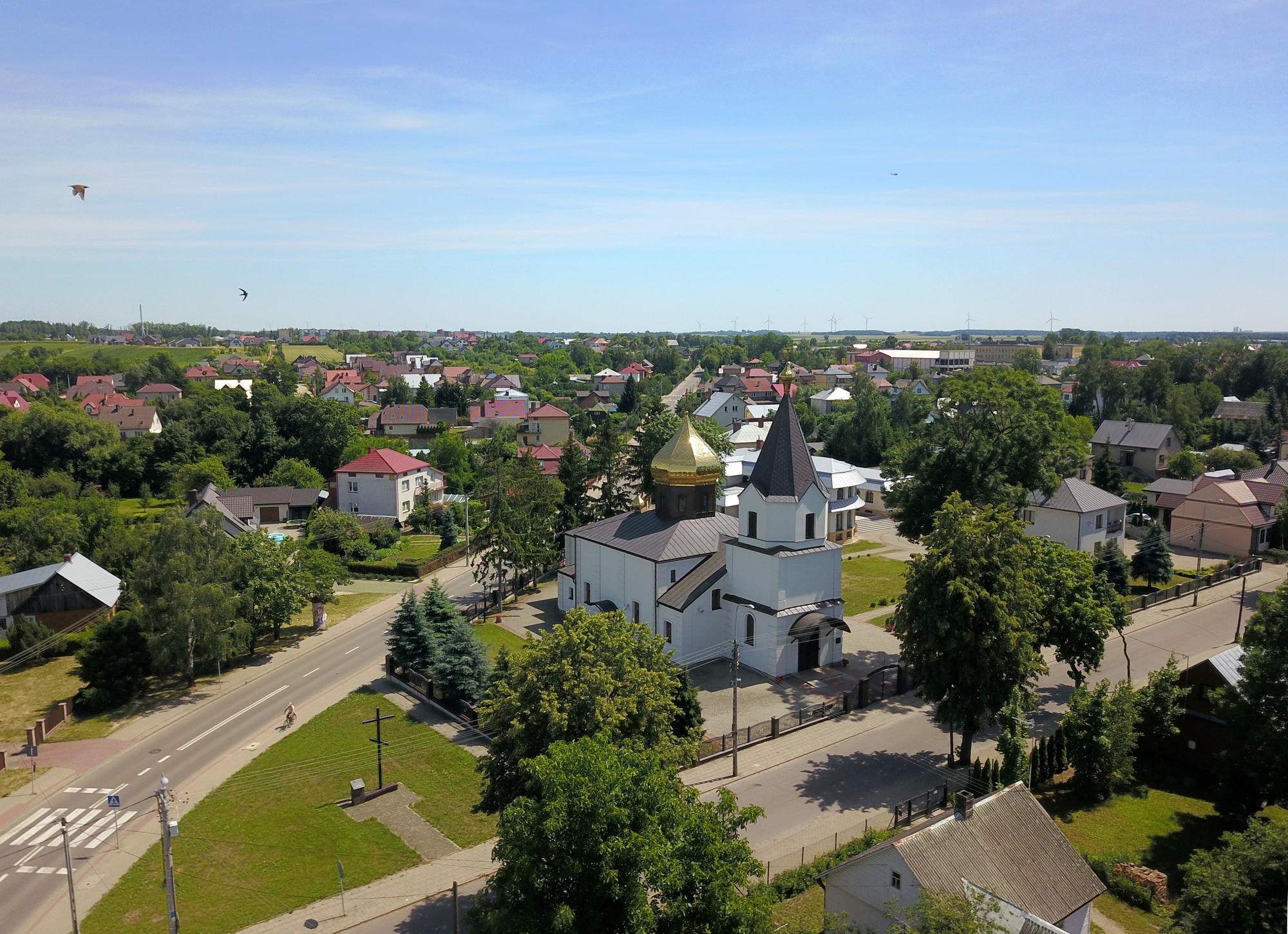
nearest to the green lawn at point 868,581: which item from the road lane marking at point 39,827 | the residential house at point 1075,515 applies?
the residential house at point 1075,515

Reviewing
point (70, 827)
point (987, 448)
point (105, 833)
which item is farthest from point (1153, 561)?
point (70, 827)

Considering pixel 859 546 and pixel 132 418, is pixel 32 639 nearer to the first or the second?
pixel 859 546

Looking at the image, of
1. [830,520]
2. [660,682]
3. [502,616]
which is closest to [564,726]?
[660,682]

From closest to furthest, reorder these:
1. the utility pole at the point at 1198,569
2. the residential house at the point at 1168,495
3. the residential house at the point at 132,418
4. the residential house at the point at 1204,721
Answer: the residential house at the point at 1204,721 < the utility pole at the point at 1198,569 < the residential house at the point at 1168,495 < the residential house at the point at 132,418

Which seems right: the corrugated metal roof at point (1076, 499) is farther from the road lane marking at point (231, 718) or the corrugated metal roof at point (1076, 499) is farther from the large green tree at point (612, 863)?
the road lane marking at point (231, 718)

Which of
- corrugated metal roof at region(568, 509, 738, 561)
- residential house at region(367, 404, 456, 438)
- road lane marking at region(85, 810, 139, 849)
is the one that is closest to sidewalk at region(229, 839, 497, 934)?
road lane marking at region(85, 810, 139, 849)

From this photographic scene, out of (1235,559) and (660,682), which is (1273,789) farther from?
(1235,559)

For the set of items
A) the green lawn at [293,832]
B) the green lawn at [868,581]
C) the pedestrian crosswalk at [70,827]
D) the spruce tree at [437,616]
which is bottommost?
the pedestrian crosswalk at [70,827]
